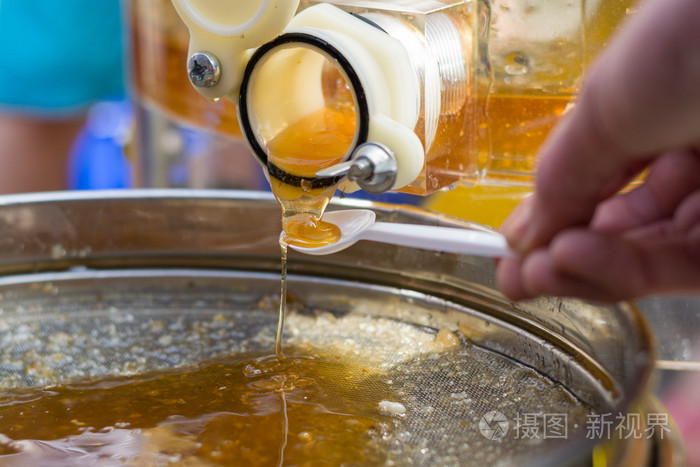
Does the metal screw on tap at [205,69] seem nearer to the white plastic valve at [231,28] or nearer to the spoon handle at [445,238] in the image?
the white plastic valve at [231,28]

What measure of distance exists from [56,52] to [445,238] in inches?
62.9

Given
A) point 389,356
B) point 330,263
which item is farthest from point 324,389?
point 330,263

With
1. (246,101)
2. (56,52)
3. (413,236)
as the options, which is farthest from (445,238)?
(56,52)

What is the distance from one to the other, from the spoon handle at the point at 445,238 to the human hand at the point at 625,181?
0.02m

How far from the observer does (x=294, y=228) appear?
602mm

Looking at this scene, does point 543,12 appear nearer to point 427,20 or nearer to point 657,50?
point 427,20

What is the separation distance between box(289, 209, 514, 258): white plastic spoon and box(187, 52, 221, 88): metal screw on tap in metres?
0.14

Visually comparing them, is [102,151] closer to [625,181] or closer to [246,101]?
[246,101]

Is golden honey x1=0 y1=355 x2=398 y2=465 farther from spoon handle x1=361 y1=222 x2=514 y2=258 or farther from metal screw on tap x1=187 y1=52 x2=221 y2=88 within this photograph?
metal screw on tap x1=187 y1=52 x2=221 y2=88

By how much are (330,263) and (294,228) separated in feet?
0.54

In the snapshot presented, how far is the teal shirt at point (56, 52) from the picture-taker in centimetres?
183

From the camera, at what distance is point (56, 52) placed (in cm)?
185

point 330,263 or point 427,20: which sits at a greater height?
point 427,20

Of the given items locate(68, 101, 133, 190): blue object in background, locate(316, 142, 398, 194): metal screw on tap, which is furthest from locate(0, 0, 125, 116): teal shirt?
locate(316, 142, 398, 194): metal screw on tap
